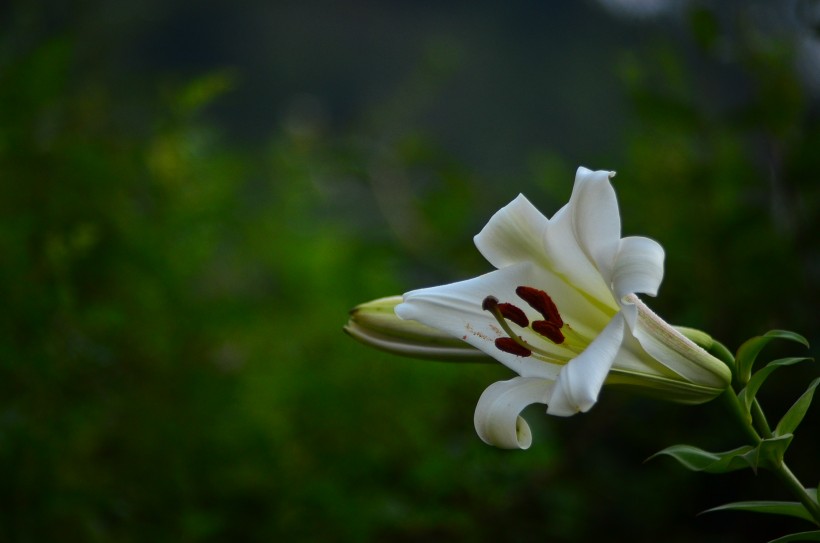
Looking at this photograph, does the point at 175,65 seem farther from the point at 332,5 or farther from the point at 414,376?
the point at 414,376

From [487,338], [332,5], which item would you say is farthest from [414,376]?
[332,5]

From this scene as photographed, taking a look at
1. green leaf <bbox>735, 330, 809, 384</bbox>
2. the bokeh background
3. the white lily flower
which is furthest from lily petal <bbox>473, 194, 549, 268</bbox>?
the bokeh background

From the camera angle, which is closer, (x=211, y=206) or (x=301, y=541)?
(x=301, y=541)

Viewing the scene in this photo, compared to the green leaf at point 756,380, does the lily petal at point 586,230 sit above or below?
above

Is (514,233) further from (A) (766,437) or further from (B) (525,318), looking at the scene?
(A) (766,437)

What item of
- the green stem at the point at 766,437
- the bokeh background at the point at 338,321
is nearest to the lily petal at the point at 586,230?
the green stem at the point at 766,437

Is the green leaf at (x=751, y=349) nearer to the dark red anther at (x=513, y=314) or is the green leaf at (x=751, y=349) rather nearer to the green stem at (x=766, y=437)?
the green stem at (x=766, y=437)

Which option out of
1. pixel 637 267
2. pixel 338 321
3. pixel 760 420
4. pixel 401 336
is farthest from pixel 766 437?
pixel 338 321
